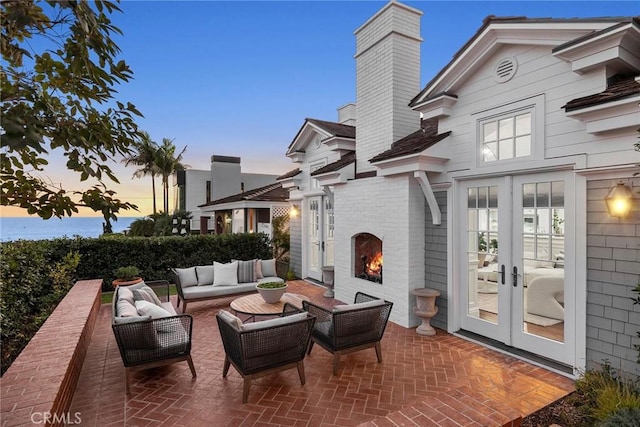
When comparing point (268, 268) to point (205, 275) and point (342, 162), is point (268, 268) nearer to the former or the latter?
point (205, 275)

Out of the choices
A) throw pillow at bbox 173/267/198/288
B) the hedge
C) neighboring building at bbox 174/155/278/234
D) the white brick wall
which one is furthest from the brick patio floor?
neighboring building at bbox 174/155/278/234

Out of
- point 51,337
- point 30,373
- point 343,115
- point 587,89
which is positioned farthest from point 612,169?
point 343,115

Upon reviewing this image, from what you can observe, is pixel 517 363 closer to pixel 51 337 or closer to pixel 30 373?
pixel 30 373

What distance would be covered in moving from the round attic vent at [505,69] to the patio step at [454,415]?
472 centimetres

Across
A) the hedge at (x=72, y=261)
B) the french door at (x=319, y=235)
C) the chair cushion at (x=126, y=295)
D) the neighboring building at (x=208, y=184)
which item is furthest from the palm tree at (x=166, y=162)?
the chair cushion at (x=126, y=295)

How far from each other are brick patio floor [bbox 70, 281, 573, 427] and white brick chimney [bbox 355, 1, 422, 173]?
456 centimetres

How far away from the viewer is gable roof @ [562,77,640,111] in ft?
12.3

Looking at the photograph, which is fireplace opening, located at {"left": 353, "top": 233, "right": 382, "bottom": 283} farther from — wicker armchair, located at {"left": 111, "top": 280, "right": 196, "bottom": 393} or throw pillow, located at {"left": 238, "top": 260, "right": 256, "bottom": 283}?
wicker armchair, located at {"left": 111, "top": 280, "right": 196, "bottom": 393}

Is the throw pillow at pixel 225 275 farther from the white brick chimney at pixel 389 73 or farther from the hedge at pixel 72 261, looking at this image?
the white brick chimney at pixel 389 73

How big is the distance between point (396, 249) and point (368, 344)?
7.89 ft

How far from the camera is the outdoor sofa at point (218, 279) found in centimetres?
781

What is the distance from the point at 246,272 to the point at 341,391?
5108 millimetres

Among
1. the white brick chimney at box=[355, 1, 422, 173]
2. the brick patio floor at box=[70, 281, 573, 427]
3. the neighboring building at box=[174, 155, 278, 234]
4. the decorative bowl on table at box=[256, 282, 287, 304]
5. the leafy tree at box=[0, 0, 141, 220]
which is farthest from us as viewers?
the neighboring building at box=[174, 155, 278, 234]

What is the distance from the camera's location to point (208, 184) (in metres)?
26.8
